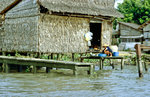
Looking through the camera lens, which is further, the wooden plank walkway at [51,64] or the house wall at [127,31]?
the house wall at [127,31]

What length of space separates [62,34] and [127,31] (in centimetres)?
2323

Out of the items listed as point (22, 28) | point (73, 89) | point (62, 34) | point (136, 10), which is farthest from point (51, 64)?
point (136, 10)

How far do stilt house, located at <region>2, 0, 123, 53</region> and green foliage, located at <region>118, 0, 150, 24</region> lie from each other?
22.5m

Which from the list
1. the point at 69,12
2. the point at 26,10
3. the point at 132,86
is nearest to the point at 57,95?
the point at 132,86

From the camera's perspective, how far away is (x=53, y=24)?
56.4 ft

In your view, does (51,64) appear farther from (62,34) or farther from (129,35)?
(129,35)

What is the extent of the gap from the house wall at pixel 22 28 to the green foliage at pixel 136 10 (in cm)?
2508

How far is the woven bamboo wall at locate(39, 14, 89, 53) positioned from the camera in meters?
16.8

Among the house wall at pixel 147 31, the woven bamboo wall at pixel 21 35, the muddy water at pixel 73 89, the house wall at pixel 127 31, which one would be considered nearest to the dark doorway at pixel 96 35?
the woven bamboo wall at pixel 21 35

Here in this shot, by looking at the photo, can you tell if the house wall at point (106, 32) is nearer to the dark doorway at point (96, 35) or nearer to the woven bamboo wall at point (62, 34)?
the woven bamboo wall at point (62, 34)

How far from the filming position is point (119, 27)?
132 feet

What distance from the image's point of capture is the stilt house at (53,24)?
16.7 meters

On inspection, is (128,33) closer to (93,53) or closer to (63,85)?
(93,53)

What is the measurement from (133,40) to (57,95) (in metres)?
30.4
